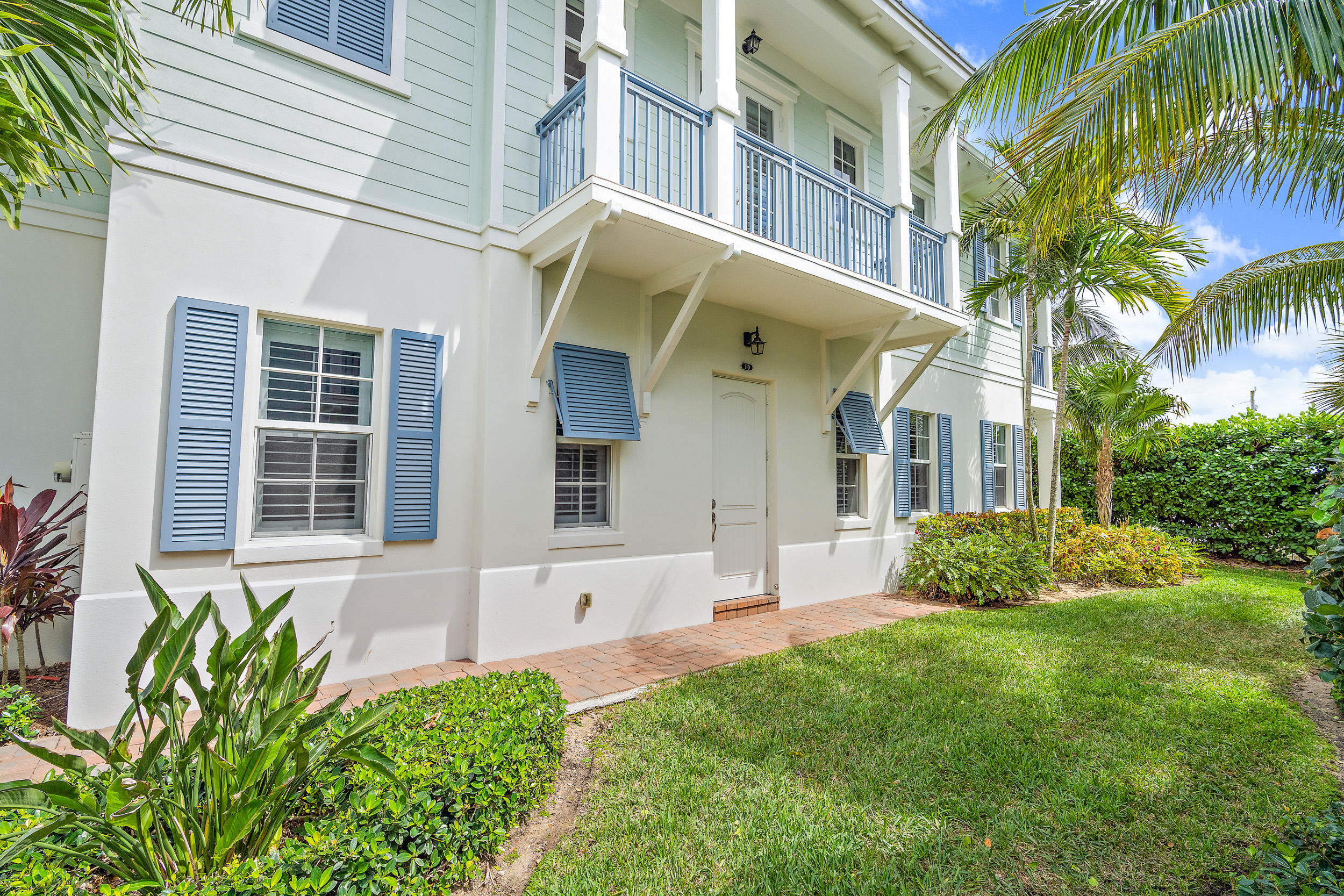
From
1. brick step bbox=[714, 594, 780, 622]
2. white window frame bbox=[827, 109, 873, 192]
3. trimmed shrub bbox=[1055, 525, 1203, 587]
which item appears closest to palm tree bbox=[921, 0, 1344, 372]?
white window frame bbox=[827, 109, 873, 192]

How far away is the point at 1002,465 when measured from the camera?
1177cm

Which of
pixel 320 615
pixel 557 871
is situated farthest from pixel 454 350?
pixel 557 871

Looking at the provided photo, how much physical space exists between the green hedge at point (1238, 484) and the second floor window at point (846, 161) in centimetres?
854

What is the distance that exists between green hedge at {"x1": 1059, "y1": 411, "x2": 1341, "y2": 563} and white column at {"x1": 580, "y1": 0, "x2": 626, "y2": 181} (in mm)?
12410

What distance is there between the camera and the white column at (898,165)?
719 centimetres

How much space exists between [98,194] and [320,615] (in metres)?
3.43

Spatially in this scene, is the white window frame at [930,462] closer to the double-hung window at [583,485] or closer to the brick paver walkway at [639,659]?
the brick paver walkway at [639,659]

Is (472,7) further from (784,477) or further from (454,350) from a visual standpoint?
(784,477)

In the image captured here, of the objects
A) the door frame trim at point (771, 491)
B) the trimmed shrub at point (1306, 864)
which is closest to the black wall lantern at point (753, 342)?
the door frame trim at point (771, 491)

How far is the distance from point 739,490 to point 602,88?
14.1 feet

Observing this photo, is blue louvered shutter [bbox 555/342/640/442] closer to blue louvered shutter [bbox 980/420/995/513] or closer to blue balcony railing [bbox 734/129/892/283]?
blue balcony railing [bbox 734/129/892/283]

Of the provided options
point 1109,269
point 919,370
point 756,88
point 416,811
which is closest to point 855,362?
point 919,370

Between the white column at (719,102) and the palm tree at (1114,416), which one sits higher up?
the white column at (719,102)

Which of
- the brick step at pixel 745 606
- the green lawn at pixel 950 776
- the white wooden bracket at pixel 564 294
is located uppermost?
the white wooden bracket at pixel 564 294
